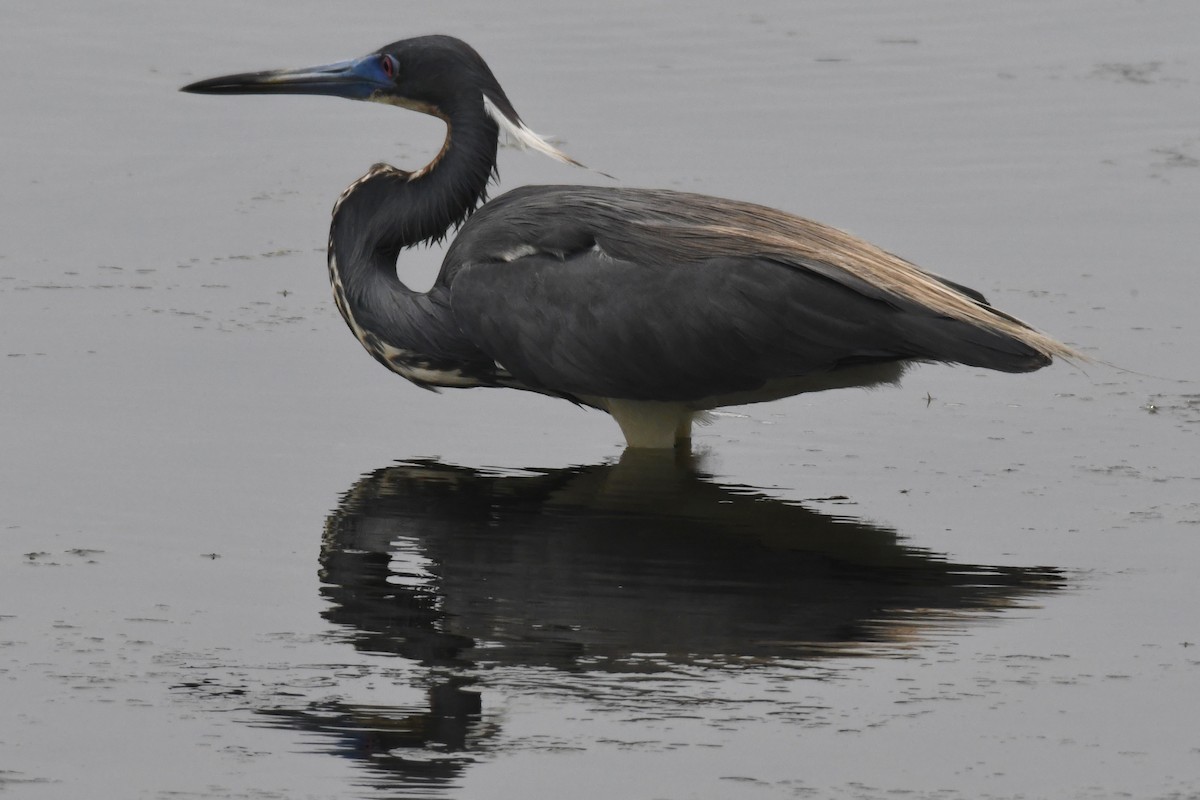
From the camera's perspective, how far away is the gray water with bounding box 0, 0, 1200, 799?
565cm

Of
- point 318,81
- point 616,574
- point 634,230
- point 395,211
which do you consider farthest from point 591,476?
point 318,81

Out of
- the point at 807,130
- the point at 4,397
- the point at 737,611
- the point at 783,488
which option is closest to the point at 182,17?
the point at 807,130

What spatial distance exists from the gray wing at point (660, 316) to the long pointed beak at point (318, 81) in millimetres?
1221

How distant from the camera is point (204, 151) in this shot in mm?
12039

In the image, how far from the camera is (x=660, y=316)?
7.99 m

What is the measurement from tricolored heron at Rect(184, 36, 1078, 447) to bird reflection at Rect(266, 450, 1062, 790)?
452 mm

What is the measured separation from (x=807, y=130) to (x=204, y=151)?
3.42 m

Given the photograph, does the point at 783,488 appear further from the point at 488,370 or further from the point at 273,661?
the point at 273,661

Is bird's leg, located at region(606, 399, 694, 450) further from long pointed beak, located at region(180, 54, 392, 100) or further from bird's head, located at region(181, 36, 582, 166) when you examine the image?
long pointed beak, located at region(180, 54, 392, 100)

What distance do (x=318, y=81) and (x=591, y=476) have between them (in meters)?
2.41

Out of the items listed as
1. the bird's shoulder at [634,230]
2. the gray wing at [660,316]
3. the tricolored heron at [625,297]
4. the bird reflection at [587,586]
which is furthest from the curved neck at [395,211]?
the bird reflection at [587,586]

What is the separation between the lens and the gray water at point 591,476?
5652 mm

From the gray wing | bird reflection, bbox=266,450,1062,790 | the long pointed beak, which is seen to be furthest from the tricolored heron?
bird reflection, bbox=266,450,1062,790

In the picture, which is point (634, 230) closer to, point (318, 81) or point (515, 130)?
point (515, 130)
